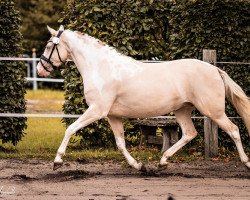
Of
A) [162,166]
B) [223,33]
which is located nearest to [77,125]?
[162,166]

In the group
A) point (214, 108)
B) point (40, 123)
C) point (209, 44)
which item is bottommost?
point (40, 123)

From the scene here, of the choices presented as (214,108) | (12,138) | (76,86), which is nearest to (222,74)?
(214,108)

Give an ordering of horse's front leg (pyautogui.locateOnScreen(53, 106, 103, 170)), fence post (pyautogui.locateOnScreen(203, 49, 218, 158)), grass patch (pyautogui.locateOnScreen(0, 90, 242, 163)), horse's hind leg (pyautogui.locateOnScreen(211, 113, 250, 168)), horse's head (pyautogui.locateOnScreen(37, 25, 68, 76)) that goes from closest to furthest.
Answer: horse's front leg (pyautogui.locateOnScreen(53, 106, 103, 170)), horse's hind leg (pyautogui.locateOnScreen(211, 113, 250, 168)), horse's head (pyautogui.locateOnScreen(37, 25, 68, 76)), grass patch (pyautogui.locateOnScreen(0, 90, 242, 163)), fence post (pyautogui.locateOnScreen(203, 49, 218, 158))

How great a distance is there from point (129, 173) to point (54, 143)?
172 inches

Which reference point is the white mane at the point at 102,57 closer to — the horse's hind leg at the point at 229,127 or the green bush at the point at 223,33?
the horse's hind leg at the point at 229,127

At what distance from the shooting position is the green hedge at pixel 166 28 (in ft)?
38.7

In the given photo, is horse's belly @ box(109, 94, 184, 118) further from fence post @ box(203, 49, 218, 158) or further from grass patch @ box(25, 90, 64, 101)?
grass patch @ box(25, 90, 64, 101)

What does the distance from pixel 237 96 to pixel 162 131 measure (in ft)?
8.07

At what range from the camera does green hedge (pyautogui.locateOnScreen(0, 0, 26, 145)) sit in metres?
11.7

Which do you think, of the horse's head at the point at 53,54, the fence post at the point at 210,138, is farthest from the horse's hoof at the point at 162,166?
the horse's head at the point at 53,54

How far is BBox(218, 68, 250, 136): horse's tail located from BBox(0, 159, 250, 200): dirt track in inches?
33.0

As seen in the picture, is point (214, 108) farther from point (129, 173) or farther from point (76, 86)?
point (76, 86)

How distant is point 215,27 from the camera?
11812mm

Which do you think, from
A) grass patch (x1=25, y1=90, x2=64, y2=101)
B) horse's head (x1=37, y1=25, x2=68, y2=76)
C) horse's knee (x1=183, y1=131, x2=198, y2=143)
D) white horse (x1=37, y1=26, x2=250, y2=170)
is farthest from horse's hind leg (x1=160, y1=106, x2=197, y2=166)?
grass patch (x1=25, y1=90, x2=64, y2=101)
